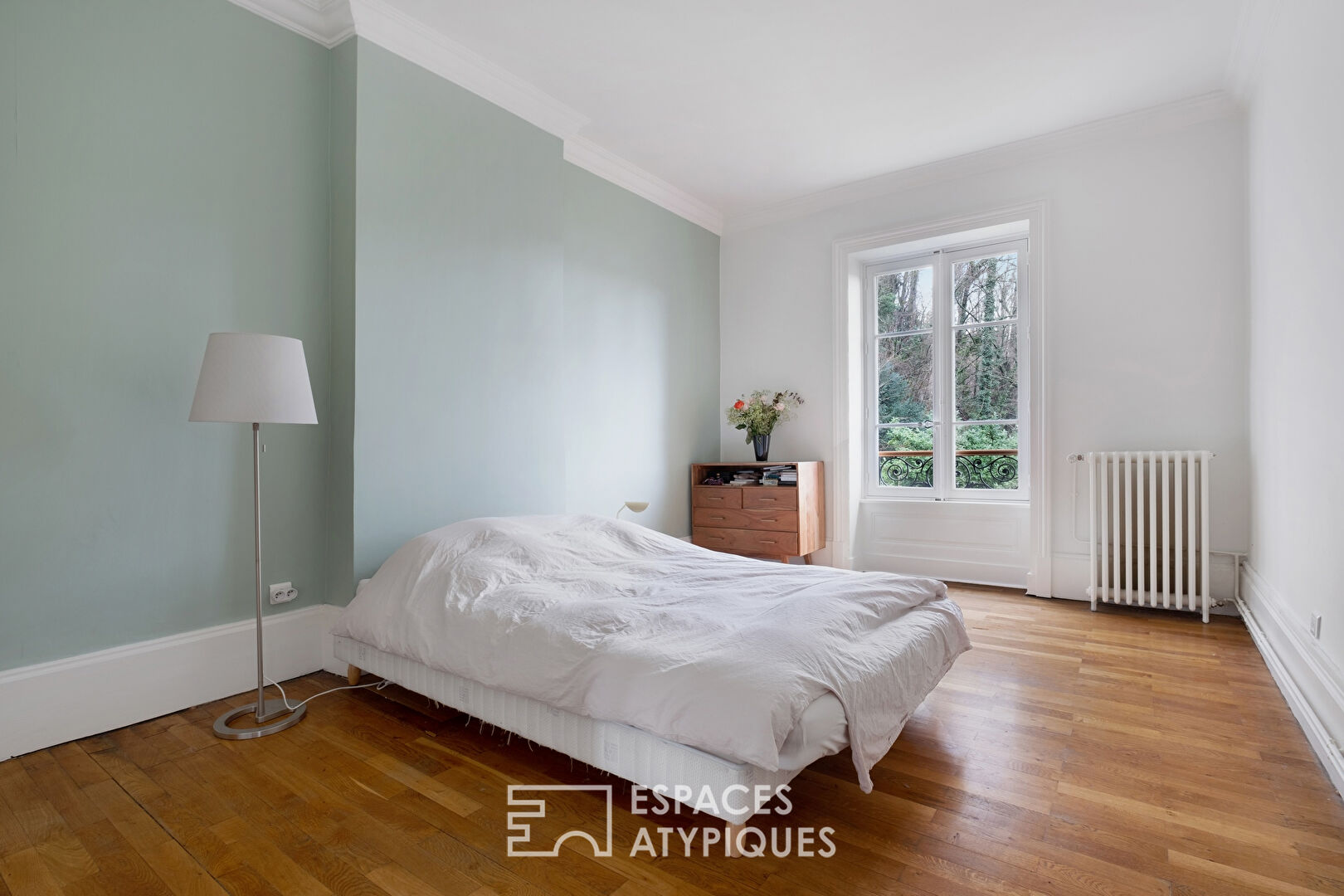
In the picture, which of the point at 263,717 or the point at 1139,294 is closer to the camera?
the point at 263,717

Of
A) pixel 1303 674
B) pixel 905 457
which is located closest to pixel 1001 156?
pixel 905 457

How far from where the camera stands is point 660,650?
1.79 metres

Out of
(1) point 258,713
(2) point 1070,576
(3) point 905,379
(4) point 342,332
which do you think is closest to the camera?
(1) point 258,713

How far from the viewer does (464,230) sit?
3.28 m

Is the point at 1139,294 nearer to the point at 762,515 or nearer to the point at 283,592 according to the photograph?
the point at 762,515

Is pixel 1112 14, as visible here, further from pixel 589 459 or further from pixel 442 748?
pixel 442 748

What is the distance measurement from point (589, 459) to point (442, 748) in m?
2.22

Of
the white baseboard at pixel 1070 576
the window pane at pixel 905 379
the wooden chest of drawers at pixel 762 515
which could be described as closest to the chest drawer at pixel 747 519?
the wooden chest of drawers at pixel 762 515

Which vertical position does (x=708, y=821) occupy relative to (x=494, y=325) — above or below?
below

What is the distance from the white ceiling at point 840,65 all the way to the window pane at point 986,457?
1.86 m

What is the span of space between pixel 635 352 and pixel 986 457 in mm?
2543

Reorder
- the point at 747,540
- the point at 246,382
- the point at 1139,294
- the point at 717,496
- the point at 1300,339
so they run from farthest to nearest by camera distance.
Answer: the point at 717,496, the point at 747,540, the point at 1139,294, the point at 1300,339, the point at 246,382

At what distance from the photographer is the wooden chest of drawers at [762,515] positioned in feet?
14.9

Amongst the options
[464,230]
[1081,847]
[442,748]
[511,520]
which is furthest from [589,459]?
[1081,847]
